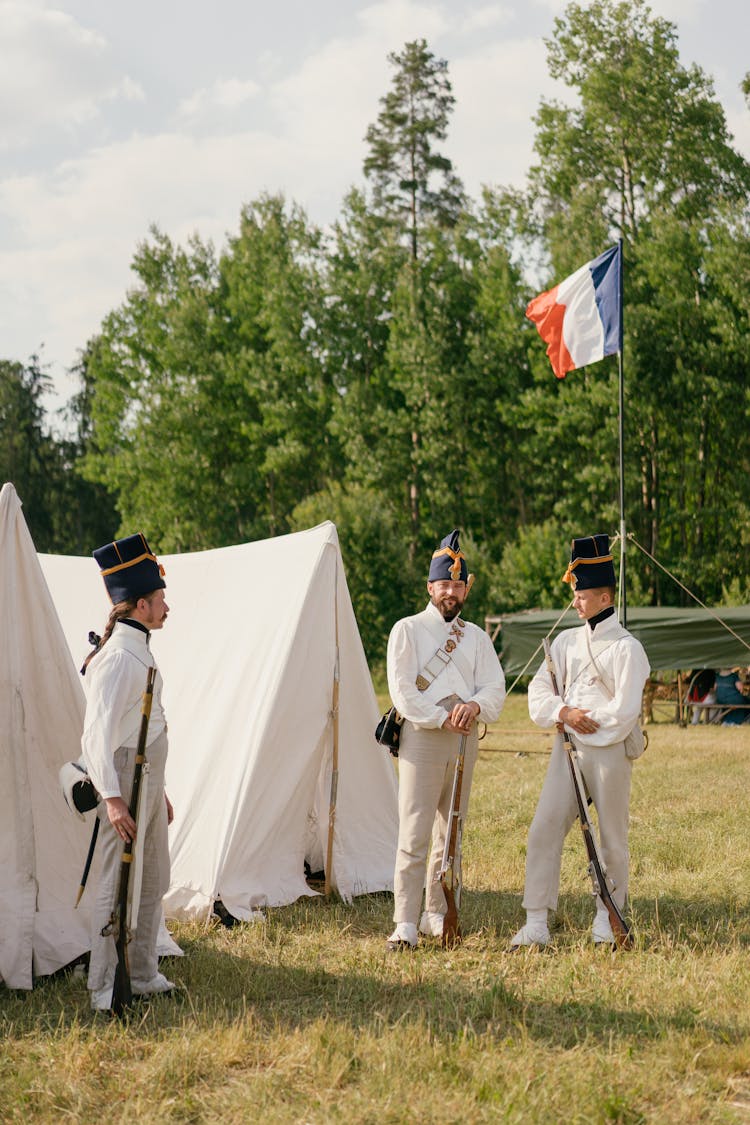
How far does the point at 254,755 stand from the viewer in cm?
629

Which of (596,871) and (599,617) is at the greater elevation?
(599,617)

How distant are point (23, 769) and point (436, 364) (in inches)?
887

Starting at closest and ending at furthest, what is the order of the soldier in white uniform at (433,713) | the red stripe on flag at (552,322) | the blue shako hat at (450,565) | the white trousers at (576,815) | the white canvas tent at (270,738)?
1. the white trousers at (576,815)
2. the soldier in white uniform at (433,713)
3. the blue shako hat at (450,565)
4. the white canvas tent at (270,738)
5. the red stripe on flag at (552,322)

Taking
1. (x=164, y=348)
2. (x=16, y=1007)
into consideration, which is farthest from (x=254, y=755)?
(x=164, y=348)

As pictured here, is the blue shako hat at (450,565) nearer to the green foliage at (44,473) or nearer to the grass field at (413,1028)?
the grass field at (413,1028)

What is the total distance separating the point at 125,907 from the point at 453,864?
5.33 ft

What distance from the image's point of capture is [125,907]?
4.39m

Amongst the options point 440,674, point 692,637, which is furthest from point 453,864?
point 692,637

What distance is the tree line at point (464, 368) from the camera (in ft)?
78.5

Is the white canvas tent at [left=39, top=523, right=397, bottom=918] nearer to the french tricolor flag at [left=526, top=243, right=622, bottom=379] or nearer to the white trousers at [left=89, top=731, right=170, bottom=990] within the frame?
the white trousers at [left=89, top=731, right=170, bottom=990]

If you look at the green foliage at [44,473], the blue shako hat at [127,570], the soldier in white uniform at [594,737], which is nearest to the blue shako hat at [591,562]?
the soldier in white uniform at [594,737]

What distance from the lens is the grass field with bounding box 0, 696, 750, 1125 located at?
3596 mm

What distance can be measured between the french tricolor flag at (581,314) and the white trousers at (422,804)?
362 inches

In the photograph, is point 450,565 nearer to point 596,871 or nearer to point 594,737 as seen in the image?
point 594,737
